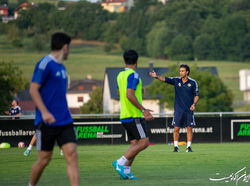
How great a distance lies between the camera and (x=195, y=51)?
455 feet

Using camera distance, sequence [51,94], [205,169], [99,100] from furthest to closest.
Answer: [99,100] < [205,169] < [51,94]

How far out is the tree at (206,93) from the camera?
4060 inches

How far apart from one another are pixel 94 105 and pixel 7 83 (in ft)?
122

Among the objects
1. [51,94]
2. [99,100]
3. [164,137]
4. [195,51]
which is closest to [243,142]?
[164,137]

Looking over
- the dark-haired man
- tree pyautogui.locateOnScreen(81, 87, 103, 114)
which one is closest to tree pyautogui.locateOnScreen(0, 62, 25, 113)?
tree pyautogui.locateOnScreen(81, 87, 103, 114)

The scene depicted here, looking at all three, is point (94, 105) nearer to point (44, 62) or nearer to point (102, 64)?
point (102, 64)

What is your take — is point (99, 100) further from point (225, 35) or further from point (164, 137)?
point (164, 137)

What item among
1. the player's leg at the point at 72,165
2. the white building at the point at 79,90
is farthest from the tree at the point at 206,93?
the player's leg at the point at 72,165

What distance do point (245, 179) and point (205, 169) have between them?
2.15 m

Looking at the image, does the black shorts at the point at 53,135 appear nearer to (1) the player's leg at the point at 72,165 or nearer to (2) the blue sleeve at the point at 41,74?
(1) the player's leg at the point at 72,165

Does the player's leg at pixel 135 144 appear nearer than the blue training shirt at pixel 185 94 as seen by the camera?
Yes

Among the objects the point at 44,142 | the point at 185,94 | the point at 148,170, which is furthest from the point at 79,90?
the point at 44,142

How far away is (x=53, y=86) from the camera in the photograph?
9.89 meters

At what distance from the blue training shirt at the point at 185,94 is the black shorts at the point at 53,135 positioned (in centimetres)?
1019
